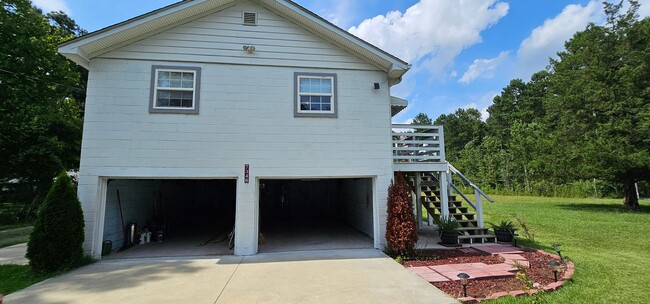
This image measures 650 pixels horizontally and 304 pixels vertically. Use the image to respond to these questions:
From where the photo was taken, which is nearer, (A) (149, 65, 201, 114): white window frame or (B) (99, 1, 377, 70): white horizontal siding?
(A) (149, 65, 201, 114): white window frame

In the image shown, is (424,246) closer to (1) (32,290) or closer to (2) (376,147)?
(2) (376,147)

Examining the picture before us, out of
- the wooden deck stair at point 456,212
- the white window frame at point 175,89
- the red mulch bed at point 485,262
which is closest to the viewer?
the red mulch bed at point 485,262

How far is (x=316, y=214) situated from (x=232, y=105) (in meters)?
10.1

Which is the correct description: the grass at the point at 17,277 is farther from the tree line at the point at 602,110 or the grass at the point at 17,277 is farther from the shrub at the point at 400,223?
the tree line at the point at 602,110

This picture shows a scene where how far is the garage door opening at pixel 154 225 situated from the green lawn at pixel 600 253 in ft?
23.7

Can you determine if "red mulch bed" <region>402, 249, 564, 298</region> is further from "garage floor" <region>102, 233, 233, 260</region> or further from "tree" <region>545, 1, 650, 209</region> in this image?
"tree" <region>545, 1, 650, 209</region>

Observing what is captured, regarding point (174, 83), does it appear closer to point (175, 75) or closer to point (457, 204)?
point (175, 75)

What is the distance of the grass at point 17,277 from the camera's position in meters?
5.11

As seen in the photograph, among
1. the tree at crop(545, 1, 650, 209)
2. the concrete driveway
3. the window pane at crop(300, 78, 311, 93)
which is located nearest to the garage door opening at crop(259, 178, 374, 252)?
the concrete driveway

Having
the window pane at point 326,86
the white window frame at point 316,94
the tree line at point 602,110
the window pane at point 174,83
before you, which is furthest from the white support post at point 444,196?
the tree line at point 602,110

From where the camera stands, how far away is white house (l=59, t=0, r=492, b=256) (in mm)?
7305

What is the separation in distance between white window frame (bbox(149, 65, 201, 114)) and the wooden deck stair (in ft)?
24.4

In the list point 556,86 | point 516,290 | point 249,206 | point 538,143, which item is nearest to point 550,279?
point 516,290

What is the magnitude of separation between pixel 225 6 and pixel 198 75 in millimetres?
1972
